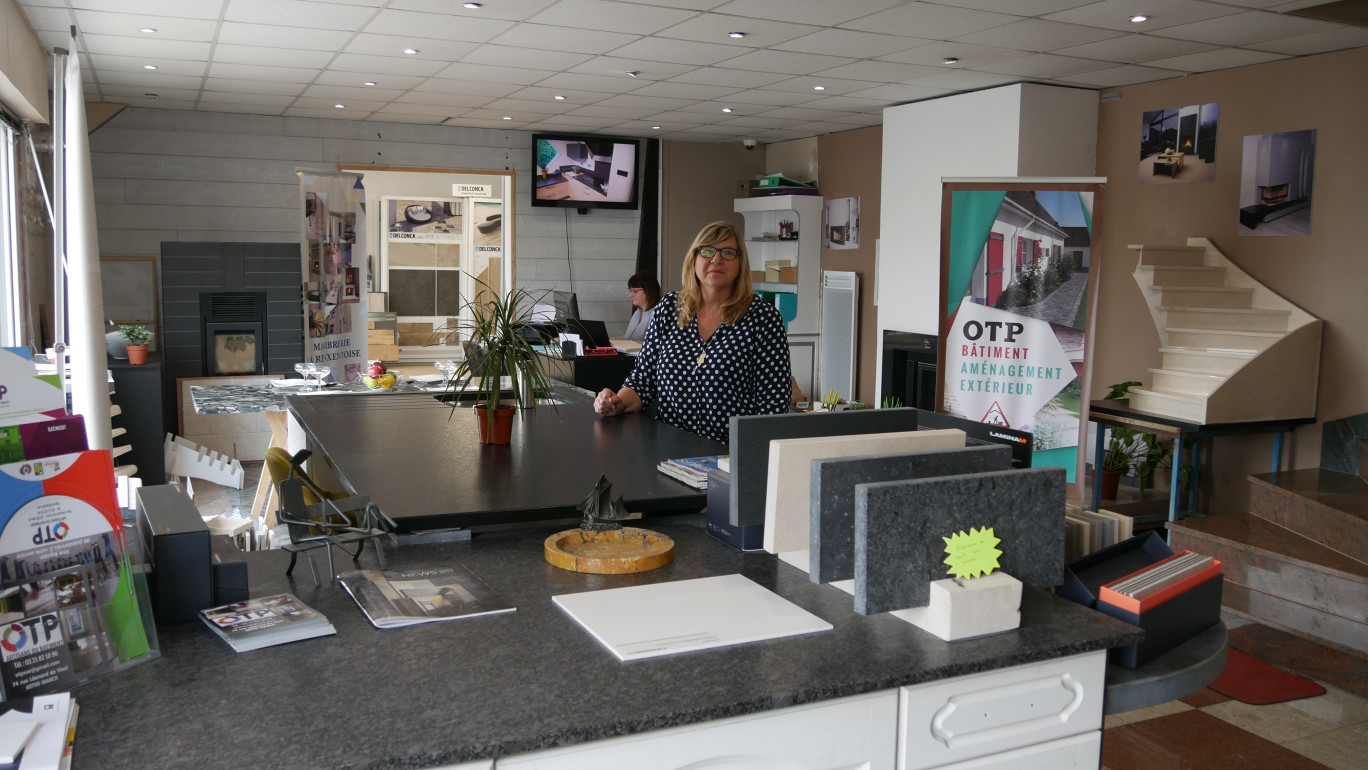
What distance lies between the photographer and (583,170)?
31.0 feet

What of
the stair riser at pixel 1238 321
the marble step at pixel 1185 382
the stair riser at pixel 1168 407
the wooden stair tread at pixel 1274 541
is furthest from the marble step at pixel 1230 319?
the wooden stair tread at pixel 1274 541

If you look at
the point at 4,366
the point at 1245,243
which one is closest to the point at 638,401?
the point at 4,366

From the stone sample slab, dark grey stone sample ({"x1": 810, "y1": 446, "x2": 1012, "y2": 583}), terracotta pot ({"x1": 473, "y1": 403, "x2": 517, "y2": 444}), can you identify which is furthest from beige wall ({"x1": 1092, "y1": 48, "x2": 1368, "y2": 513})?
dark grey stone sample ({"x1": 810, "y1": 446, "x2": 1012, "y2": 583})

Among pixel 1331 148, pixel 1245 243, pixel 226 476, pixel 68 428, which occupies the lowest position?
pixel 226 476

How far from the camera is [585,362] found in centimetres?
700

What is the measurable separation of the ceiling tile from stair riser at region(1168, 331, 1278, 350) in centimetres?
338

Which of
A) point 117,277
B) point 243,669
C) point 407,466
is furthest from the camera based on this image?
point 117,277

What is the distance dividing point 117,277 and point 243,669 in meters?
7.74

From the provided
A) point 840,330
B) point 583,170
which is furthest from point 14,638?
point 583,170

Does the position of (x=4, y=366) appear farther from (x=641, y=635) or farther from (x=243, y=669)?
(x=641, y=635)

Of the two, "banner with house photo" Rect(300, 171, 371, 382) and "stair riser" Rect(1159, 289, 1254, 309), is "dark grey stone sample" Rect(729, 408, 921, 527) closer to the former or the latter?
"stair riser" Rect(1159, 289, 1254, 309)

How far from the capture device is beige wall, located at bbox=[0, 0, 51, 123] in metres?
4.53

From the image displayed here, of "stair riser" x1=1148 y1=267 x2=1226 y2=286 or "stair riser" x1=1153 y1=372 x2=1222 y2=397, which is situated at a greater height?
"stair riser" x1=1148 y1=267 x2=1226 y2=286

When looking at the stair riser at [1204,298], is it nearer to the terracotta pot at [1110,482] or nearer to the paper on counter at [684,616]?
the terracotta pot at [1110,482]
